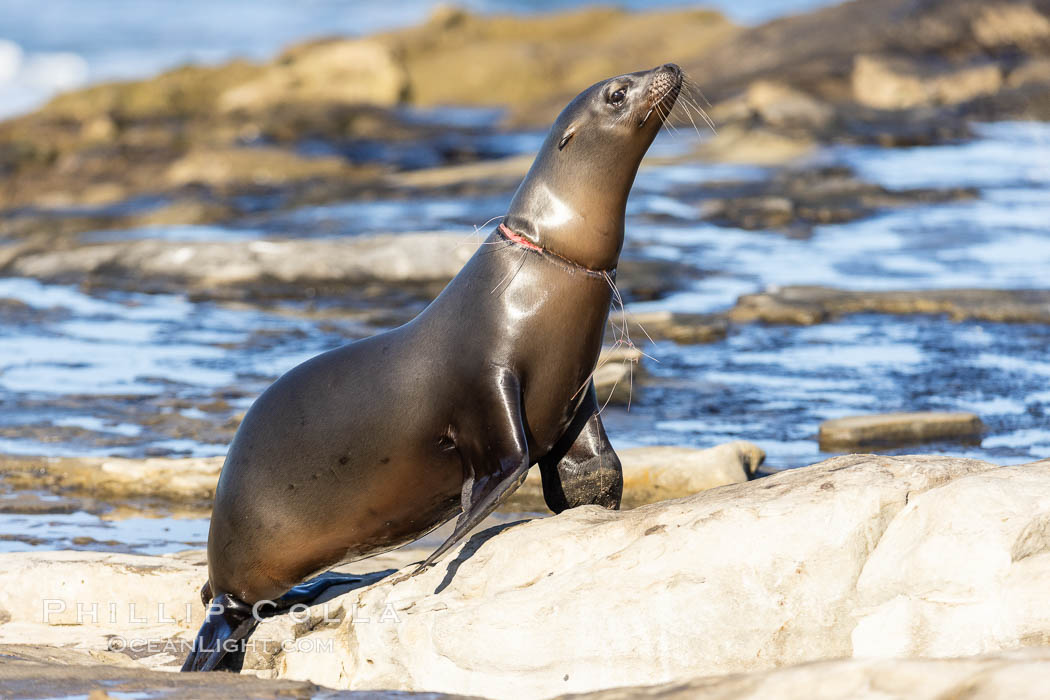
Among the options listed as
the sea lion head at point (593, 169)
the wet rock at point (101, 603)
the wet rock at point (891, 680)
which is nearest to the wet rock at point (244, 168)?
the wet rock at point (101, 603)

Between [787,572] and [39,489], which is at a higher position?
[787,572]

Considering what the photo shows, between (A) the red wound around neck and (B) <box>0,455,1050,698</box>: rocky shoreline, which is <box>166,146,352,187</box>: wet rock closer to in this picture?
(A) the red wound around neck

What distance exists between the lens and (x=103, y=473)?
6316 millimetres

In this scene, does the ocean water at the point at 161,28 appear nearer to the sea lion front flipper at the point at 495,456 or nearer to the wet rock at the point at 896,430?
the wet rock at the point at 896,430

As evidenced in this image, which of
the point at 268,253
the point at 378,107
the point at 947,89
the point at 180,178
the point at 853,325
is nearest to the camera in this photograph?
the point at 853,325

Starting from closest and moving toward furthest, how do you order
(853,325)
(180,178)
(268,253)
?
(853,325) < (268,253) < (180,178)

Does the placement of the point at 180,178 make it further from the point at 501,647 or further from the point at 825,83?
the point at 501,647

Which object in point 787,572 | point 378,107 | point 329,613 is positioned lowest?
point 378,107

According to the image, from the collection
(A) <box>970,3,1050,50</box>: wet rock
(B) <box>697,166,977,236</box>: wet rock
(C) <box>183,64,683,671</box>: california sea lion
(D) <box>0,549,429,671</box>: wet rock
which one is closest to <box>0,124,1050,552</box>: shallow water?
(B) <box>697,166,977,236</box>: wet rock

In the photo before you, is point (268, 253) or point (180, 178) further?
point (180, 178)

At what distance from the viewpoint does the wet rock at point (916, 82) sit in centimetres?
2100

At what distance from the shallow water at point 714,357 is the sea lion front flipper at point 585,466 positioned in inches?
70.6

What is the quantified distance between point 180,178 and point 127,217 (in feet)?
7.61

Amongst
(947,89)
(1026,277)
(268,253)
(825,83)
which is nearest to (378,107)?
(825,83)
